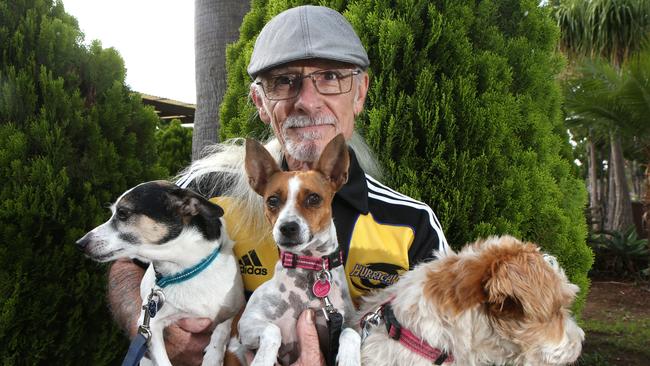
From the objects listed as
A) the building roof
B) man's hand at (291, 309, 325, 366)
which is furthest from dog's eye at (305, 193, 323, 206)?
the building roof

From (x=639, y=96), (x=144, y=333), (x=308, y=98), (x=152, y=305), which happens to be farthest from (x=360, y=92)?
(x=639, y=96)

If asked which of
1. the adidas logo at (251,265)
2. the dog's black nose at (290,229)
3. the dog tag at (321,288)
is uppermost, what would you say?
the dog's black nose at (290,229)

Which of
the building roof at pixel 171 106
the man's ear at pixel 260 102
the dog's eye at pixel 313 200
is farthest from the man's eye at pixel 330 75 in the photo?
the building roof at pixel 171 106

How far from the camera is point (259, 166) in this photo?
266 centimetres

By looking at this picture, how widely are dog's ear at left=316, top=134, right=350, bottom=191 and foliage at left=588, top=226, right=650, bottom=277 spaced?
13533mm

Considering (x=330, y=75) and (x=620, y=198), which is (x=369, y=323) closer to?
(x=330, y=75)

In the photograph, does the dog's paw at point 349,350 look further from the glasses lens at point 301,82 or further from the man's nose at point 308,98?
the glasses lens at point 301,82

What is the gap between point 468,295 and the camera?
7.95 feet

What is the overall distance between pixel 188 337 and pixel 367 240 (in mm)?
1102

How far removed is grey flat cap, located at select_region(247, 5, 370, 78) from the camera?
3.02 meters

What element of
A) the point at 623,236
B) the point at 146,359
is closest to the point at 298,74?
the point at 146,359

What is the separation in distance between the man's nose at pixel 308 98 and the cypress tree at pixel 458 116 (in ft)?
2.60

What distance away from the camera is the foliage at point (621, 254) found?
14.4 meters

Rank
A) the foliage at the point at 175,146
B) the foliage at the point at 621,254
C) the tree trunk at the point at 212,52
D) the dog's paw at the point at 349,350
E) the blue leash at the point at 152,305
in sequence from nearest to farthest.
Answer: the dog's paw at the point at 349,350 < the blue leash at the point at 152,305 < the tree trunk at the point at 212,52 < the foliage at the point at 175,146 < the foliage at the point at 621,254
